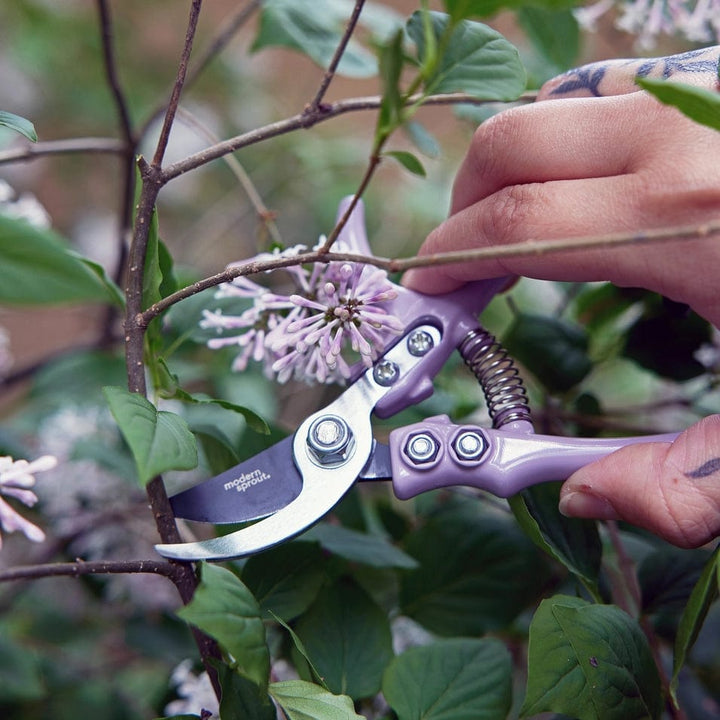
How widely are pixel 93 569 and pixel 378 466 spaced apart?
12 cm

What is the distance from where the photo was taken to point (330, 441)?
12.6 inches

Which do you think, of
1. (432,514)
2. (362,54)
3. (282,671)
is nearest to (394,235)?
(362,54)

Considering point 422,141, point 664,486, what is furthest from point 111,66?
point 664,486

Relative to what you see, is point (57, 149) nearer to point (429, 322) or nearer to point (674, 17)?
point (429, 322)

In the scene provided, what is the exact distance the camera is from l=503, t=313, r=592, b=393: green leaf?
46cm

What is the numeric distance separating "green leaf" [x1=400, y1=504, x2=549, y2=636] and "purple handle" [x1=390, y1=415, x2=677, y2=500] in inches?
4.4

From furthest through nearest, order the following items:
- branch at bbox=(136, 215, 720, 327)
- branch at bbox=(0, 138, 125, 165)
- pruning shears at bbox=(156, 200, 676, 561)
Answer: branch at bbox=(0, 138, 125, 165), pruning shears at bbox=(156, 200, 676, 561), branch at bbox=(136, 215, 720, 327)

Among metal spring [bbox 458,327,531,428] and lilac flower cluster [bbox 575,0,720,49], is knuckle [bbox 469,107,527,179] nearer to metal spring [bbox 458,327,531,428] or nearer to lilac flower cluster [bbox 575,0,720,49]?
metal spring [bbox 458,327,531,428]

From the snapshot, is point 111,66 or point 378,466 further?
point 111,66

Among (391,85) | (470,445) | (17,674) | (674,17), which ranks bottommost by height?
(17,674)

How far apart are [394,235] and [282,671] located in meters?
0.63

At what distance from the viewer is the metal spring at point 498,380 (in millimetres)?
332

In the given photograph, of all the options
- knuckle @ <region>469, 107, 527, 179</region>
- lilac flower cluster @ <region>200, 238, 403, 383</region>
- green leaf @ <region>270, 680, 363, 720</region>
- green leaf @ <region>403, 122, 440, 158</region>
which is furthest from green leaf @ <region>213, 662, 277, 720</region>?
green leaf @ <region>403, 122, 440, 158</region>

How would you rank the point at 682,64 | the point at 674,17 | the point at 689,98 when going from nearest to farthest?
1. the point at 689,98
2. the point at 682,64
3. the point at 674,17
